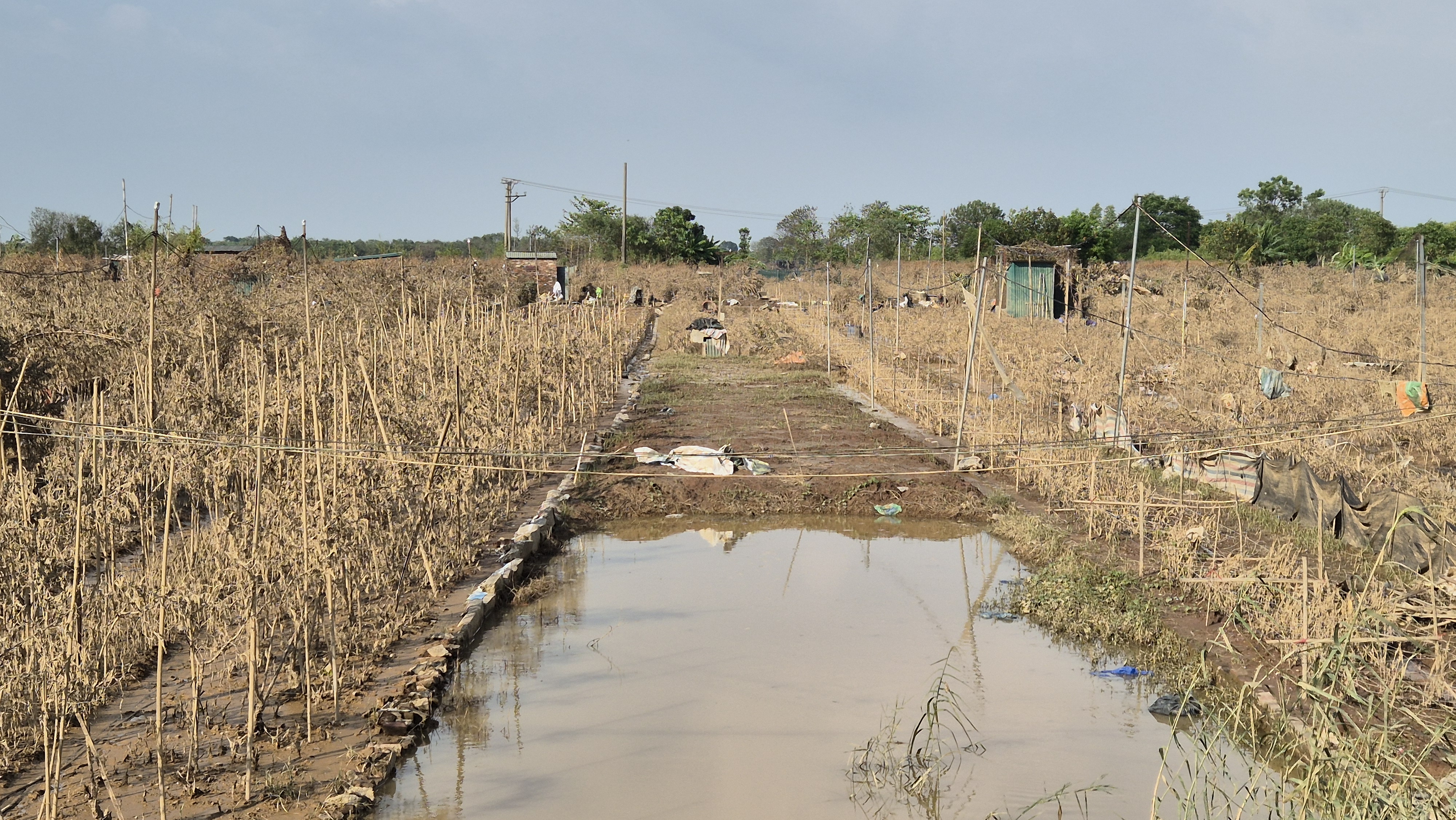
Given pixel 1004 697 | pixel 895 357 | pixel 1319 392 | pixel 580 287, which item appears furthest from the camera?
pixel 580 287

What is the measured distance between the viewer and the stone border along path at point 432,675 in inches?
203

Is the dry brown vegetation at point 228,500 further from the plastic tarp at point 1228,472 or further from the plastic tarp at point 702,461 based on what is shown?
the plastic tarp at point 1228,472

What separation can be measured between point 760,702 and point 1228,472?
21.4 feet

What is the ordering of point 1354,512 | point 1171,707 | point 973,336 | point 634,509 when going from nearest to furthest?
1. point 1171,707
2. point 1354,512
3. point 634,509
4. point 973,336

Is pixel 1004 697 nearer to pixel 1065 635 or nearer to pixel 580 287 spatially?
pixel 1065 635

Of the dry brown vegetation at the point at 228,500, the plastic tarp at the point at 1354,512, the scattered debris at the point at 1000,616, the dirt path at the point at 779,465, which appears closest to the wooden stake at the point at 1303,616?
the plastic tarp at the point at 1354,512

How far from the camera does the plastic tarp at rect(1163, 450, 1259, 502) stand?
10.7 m

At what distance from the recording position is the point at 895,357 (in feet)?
66.6

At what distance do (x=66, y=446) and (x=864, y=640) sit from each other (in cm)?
606

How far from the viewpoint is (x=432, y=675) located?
6.50 metres

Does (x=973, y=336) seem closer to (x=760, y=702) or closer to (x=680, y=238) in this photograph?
(x=760, y=702)

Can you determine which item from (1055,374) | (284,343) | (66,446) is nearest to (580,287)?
(1055,374)

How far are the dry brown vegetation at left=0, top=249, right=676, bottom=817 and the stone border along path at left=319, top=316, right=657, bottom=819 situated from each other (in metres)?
0.34

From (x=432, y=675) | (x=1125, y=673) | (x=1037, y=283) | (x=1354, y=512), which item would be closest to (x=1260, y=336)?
(x=1037, y=283)
